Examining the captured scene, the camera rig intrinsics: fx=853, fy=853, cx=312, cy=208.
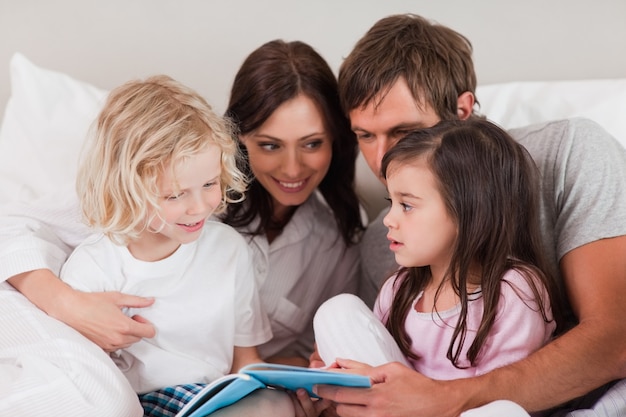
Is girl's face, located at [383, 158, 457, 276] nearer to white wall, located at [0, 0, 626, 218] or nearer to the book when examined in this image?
the book

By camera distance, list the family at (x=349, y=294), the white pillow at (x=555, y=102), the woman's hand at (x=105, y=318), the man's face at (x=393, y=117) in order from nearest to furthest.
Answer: the family at (x=349, y=294) < the woman's hand at (x=105, y=318) < the man's face at (x=393, y=117) < the white pillow at (x=555, y=102)

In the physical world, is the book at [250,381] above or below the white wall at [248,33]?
below

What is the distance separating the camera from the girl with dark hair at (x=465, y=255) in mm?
1442

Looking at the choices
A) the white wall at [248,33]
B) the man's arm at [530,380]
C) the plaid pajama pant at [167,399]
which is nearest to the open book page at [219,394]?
the man's arm at [530,380]

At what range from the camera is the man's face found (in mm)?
1671

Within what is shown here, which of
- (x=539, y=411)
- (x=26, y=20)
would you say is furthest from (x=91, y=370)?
(x=26, y=20)

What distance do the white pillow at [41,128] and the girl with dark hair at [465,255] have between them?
0.87 metres

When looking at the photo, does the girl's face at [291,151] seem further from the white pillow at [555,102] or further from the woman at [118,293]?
the white pillow at [555,102]

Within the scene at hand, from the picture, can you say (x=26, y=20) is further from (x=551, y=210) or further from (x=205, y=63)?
(x=551, y=210)

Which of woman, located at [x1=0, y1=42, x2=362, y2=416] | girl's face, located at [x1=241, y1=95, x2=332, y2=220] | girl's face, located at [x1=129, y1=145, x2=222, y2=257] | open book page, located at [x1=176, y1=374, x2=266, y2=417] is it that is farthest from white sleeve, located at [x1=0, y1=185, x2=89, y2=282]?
open book page, located at [x1=176, y1=374, x2=266, y2=417]

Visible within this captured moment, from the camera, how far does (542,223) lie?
5.38 ft

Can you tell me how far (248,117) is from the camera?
179cm

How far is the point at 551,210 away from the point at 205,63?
108 cm

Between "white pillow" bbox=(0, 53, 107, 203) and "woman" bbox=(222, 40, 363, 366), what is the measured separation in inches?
18.1
